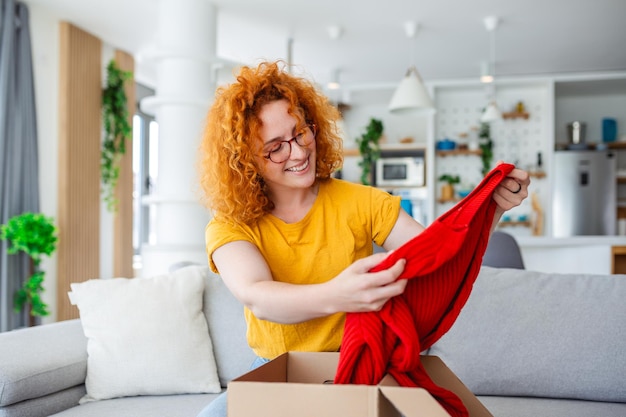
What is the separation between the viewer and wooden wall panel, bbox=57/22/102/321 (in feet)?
19.0

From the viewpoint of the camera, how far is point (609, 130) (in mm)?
7766

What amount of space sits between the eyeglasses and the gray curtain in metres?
4.23

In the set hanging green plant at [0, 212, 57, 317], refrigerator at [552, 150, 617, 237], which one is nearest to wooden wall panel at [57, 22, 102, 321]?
hanging green plant at [0, 212, 57, 317]

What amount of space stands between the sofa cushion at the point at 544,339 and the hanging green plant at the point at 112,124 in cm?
506

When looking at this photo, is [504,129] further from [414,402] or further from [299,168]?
[414,402]

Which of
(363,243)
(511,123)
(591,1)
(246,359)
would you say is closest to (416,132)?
(511,123)

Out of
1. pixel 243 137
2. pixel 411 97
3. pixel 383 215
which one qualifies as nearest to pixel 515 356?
pixel 383 215

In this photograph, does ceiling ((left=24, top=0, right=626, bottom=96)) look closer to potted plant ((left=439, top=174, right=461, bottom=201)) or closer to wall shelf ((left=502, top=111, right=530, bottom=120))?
wall shelf ((left=502, top=111, right=530, bottom=120))

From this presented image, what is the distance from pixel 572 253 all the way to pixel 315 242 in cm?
402

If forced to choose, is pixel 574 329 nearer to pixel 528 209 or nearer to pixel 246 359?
pixel 246 359

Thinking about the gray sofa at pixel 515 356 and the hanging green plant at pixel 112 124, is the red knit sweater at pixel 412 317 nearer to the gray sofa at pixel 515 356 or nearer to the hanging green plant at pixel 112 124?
the gray sofa at pixel 515 356

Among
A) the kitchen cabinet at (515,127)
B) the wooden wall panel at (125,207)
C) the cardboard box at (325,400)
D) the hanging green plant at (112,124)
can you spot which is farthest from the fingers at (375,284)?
the kitchen cabinet at (515,127)

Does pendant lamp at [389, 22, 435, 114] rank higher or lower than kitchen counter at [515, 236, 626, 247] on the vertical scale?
higher

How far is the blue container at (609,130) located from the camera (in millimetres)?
7754
